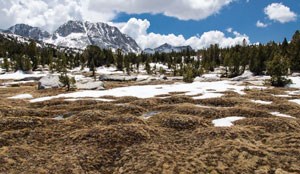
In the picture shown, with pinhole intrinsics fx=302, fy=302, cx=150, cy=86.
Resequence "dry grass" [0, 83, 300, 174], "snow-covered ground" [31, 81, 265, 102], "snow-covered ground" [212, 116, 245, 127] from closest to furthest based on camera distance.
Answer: "dry grass" [0, 83, 300, 174], "snow-covered ground" [212, 116, 245, 127], "snow-covered ground" [31, 81, 265, 102]

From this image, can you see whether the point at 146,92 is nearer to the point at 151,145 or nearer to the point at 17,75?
the point at 151,145

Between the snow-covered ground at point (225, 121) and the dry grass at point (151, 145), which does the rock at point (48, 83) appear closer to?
the dry grass at point (151, 145)

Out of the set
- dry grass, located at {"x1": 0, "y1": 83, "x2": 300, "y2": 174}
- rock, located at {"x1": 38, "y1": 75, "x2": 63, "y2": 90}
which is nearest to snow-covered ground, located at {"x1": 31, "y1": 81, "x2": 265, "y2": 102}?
dry grass, located at {"x1": 0, "y1": 83, "x2": 300, "y2": 174}

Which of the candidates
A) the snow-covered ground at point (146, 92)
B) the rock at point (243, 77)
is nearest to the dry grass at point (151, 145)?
the snow-covered ground at point (146, 92)

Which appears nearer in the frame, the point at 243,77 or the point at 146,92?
the point at 146,92

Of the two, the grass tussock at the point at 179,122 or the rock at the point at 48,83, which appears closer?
→ the grass tussock at the point at 179,122

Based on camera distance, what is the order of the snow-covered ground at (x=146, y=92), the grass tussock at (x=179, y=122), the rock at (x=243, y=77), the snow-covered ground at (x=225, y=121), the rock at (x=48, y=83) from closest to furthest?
the grass tussock at (x=179, y=122) < the snow-covered ground at (x=225, y=121) < the snow-covered ground at (x=146, y=92) < the rock at (x=48, y=83) < the rock at (x=243, y=77)

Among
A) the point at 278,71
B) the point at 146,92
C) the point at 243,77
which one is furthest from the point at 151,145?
the point at 243,77

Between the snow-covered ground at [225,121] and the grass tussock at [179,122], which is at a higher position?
the grass tussock at [179,122]

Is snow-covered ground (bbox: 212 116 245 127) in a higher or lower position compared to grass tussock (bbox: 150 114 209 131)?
lower

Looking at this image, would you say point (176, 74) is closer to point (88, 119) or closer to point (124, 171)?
point (88, 119)

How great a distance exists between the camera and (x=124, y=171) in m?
14.8

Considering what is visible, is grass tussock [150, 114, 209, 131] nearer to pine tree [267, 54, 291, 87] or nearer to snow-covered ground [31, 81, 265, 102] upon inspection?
snow-covered ground [31, 81, 265, 102]

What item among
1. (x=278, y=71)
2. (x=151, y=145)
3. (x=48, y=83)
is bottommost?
(x=48, y=83)
